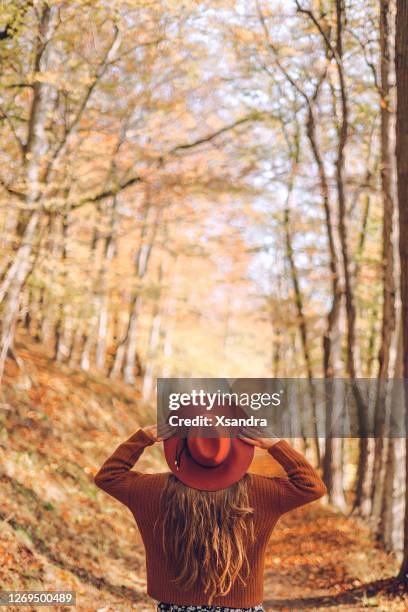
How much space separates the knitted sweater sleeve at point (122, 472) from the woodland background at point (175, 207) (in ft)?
12.2

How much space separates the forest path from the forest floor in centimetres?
2

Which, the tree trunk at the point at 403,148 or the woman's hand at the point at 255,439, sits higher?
the tree trunk at the point at 403,148

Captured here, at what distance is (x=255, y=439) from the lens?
111 inches

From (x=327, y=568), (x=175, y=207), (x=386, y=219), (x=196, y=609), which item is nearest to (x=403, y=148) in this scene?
(x=386, y=219)

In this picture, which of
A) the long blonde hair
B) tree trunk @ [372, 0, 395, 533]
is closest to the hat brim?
the long blonde hair

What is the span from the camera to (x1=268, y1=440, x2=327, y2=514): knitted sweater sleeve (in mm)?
2787

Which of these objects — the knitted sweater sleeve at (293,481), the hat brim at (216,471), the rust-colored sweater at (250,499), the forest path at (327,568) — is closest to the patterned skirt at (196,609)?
the rust-colored sweater at (250,499)

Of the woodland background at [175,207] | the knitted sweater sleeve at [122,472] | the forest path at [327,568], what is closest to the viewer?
the knitted sweater sleeve at [122,472]

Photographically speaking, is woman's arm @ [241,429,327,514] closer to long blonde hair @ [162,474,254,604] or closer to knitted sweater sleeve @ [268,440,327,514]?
knitted sweater sleeve @ [268,440,327,514]

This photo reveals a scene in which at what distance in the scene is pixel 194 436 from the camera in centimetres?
274

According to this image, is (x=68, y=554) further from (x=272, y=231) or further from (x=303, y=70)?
(x=272, y=231)

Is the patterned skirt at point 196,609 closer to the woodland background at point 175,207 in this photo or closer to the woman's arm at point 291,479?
the woman's arm at point 291,479

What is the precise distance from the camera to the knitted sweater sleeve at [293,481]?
9.14 ft

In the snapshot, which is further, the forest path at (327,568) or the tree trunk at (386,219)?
the tree trunk at (386,219)
